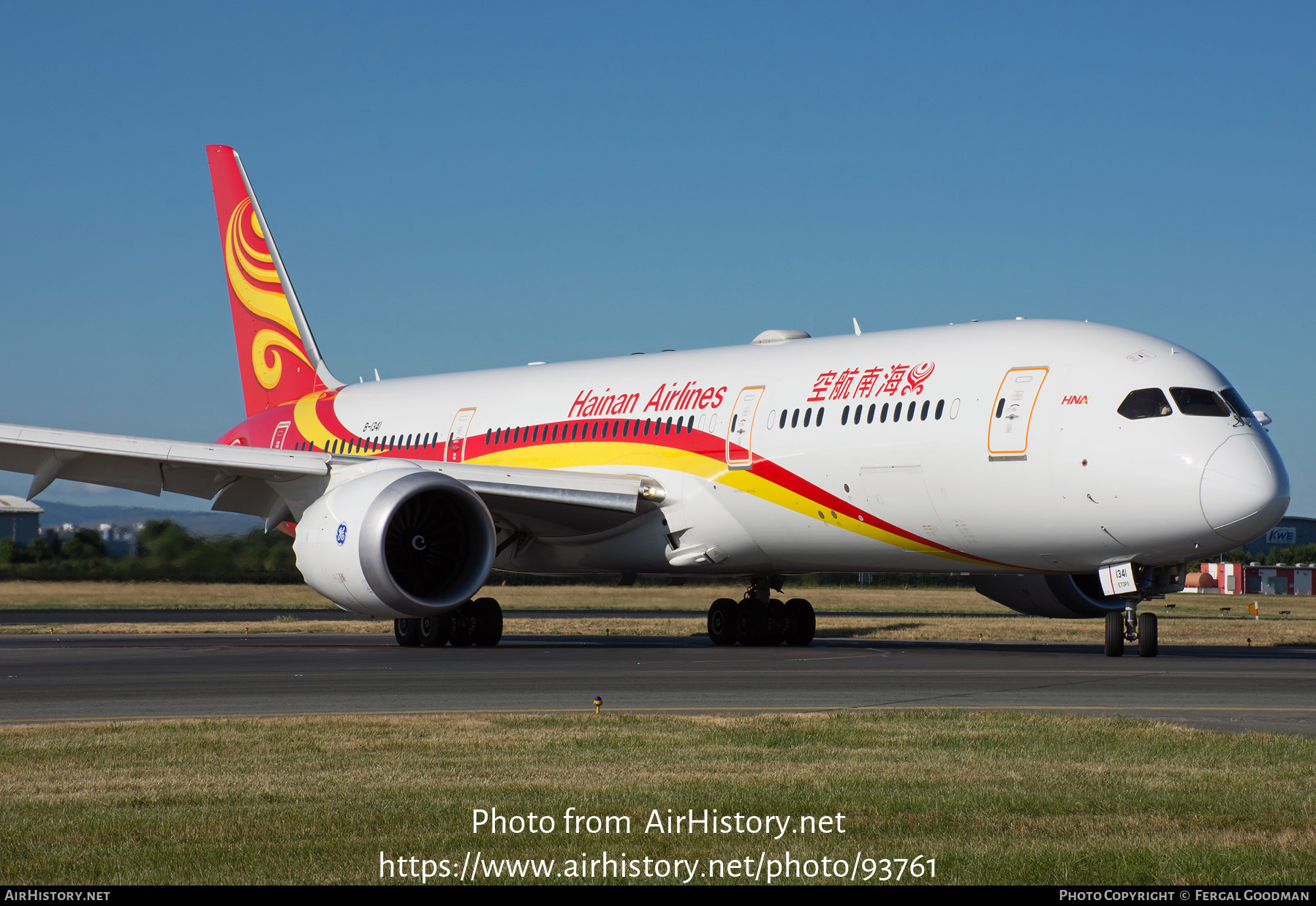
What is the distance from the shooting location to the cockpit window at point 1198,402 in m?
14.9

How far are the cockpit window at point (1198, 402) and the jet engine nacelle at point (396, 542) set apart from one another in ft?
26.6

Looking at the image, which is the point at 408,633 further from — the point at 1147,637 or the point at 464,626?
the point at 1147,637

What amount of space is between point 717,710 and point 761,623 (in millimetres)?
10144

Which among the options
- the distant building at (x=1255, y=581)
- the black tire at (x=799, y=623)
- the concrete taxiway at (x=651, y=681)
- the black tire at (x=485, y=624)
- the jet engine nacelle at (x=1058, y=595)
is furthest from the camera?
the distant building at (x=1255, y=581)

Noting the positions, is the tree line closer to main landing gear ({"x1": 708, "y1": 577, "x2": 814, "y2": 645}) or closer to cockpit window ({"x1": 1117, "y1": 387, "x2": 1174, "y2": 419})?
main landing gear ({"x1": 708, "y1": 577, "x2": 814, "y2": 645})

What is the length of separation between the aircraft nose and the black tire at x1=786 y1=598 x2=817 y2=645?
7.59m

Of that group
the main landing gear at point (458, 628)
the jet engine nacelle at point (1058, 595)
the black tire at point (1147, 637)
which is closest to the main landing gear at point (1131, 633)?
the black tire at point (1147, 637)

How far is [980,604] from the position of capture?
41.7 meters

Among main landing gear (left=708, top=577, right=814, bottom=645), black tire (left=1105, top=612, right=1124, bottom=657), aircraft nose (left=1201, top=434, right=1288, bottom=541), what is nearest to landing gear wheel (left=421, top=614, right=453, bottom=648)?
main landing gear (left=708, top=577, right=814, bottom=645)

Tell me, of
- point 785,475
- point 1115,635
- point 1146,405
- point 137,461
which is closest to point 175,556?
point 137,461

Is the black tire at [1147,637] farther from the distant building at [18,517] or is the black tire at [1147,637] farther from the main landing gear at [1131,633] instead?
the distant building at [18,517]

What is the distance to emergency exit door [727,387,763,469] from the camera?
18.4 meters

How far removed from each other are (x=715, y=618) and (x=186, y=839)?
1553 cm
